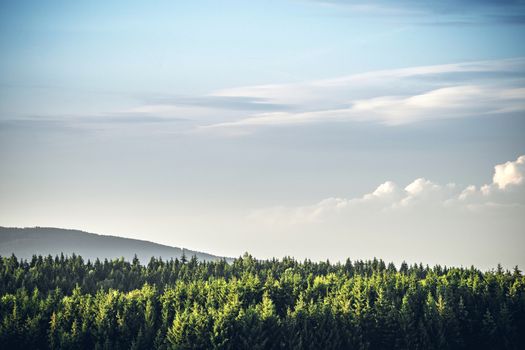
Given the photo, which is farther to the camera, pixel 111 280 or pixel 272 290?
pixel 111 280

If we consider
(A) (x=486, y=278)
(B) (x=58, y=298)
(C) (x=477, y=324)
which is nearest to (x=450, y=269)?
(A) (x=486, y=278)

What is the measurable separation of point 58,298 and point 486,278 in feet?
297

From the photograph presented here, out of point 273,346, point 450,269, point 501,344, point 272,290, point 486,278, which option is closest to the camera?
point 273,346

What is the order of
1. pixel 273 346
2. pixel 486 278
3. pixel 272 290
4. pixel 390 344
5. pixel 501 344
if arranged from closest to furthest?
pixel 273 346
pixel 390 344
pixel 501 344
pixel 272 290
pixel 486 278

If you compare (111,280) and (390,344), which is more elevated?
(111,280)

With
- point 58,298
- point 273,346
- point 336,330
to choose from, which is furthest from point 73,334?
point 336,330

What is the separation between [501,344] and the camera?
429 ft

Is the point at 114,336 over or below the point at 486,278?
below

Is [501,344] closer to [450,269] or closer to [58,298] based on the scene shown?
[450,269]

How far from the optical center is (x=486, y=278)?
159125 millimetres

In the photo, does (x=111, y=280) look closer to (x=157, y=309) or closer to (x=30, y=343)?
(x=157, y=309)

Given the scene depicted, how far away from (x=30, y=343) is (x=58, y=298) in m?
17.4

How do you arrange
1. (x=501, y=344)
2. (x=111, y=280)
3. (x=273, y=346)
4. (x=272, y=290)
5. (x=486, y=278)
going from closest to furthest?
1. (x=273, y=346)
2. (x=501, y=344)
3. (x=272, y=290)
4. (x=486, y=278)
5. (x=111, y=280)

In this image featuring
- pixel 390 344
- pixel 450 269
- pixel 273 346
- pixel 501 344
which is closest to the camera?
pixel 273 346
